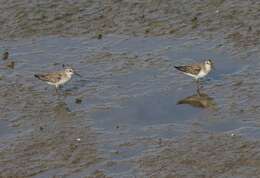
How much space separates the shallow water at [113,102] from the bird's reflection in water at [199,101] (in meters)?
0.03

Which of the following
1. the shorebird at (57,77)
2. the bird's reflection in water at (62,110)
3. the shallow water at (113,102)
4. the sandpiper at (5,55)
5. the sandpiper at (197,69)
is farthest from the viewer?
the sandpiper at (5,55)

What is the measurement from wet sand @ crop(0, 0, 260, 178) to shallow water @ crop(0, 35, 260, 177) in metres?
0.03

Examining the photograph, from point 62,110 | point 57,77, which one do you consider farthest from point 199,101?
point 57,77

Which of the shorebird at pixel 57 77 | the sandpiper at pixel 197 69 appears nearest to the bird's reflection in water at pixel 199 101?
the sandpiper at pixel 197 69

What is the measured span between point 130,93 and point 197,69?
1963mm

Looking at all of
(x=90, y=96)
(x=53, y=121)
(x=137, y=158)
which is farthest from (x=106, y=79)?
(x=137, y=158)

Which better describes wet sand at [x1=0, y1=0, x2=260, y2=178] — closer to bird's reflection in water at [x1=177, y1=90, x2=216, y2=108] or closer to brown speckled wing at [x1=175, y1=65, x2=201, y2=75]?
bird's reflection in water at [x1=177, y1=90, x2=216, y2=108]

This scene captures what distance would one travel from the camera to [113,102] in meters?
19.6

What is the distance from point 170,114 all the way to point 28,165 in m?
4.07

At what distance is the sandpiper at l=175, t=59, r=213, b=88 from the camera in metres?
20.5

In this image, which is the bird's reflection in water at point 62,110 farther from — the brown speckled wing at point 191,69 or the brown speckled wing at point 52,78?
the brown speckled wing at point 191,69

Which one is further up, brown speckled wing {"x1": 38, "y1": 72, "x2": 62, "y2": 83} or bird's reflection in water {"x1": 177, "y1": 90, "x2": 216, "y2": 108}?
brown speckled wing {"x1": 38, "y1": 72, "x2": 62, "y2": 83}

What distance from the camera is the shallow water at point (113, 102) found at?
1711cm

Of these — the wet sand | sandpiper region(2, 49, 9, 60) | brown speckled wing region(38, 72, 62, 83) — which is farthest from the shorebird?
sandpiper region(2, 49, 9, 60)
